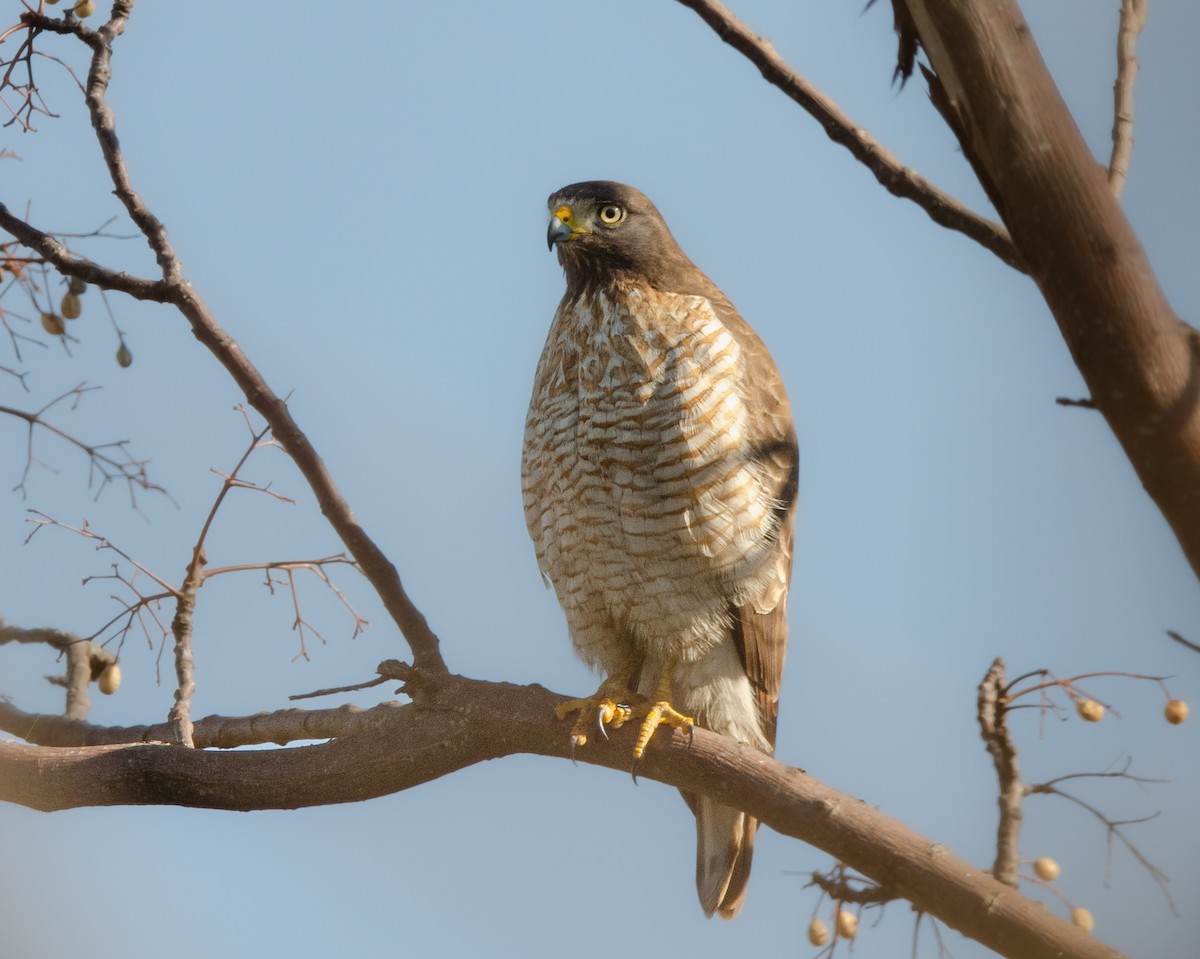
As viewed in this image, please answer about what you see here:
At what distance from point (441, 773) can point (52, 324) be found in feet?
6.57

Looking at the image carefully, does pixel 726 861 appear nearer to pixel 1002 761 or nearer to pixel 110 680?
pixel 1002 761

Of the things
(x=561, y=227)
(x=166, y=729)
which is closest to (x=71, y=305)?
(x=166, y=729)

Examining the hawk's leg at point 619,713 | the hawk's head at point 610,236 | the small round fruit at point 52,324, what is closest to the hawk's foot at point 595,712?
the hawk's leg at point 619,713

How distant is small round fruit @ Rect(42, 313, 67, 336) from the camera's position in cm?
428

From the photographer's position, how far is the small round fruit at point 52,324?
4281 mm

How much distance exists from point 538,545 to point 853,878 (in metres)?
2.04

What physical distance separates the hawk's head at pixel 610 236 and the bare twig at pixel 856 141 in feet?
6.75

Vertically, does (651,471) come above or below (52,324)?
below

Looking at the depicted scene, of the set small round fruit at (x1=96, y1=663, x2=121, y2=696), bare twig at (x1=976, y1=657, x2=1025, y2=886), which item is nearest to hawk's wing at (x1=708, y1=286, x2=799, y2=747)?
bare twig at (x1=976, y1=657, x2=1025, y2=886)

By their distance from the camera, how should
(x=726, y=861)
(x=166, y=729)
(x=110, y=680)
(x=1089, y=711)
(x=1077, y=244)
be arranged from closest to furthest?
(x=1077, y=244), (x=1089, y=711), (x=166, y=729), (x=110, y=680), (x=726, y=861)

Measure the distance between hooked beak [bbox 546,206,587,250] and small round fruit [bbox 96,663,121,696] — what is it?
7.57ft

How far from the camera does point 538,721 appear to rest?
3.92 m

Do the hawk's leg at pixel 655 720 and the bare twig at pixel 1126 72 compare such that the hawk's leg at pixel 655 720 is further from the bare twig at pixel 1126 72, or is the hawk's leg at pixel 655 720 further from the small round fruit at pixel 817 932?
the bare twig at pixel 1126 72

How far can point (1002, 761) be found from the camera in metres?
3.08
